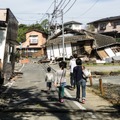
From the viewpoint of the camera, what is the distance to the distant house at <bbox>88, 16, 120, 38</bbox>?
76.6 meters

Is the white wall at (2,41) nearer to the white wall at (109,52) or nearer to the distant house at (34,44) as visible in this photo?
A: the white wall at (109,52)

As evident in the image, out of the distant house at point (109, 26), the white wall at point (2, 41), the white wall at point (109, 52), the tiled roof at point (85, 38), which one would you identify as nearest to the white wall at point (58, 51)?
the tiled roof at point (85, 38)

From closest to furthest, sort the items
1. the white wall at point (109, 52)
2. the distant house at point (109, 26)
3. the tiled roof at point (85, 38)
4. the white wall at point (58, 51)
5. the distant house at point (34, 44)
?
the white wall at point (109, 52), the tiled roof at point (85, 38), the white wall at point (58, 51), the distant house at point (34, 44), the distant house at point (109, 26)

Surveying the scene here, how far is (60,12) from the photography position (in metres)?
44.3

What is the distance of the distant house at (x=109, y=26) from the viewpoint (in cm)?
7662

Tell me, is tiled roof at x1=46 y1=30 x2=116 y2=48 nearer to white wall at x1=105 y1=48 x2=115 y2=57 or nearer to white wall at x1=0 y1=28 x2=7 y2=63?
white wall at x1=105 y1=48 x2=115 y2=57

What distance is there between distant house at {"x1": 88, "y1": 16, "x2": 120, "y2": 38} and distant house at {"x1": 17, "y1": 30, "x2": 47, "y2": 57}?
13840 mm

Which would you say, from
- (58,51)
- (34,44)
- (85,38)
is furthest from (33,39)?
(85,38)

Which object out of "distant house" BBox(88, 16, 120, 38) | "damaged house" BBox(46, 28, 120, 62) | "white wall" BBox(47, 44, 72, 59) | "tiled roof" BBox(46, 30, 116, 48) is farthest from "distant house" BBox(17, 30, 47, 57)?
"tiled roof" BBox(46, 30, 116, 48)

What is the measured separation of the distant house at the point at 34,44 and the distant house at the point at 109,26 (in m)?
13.8

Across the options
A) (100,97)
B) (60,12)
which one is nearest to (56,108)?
(100,97)

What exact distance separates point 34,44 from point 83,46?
22.3m

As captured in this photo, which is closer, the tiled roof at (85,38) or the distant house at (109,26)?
the tiled roof at (85,38)

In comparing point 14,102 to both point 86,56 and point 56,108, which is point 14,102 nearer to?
point 56,108
